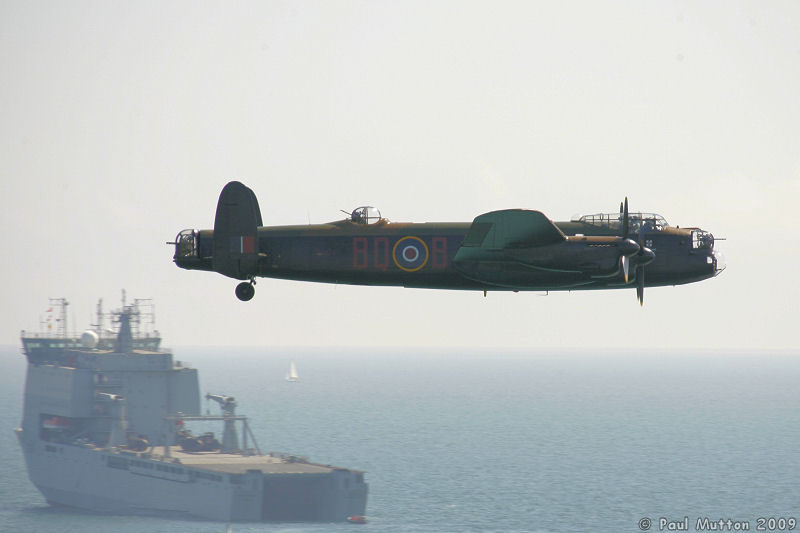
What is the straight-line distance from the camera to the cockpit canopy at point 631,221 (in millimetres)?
33562

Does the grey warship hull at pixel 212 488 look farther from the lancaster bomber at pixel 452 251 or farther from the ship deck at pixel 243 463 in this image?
the lancaster bomber at pixel 452 251

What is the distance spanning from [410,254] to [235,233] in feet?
23.2

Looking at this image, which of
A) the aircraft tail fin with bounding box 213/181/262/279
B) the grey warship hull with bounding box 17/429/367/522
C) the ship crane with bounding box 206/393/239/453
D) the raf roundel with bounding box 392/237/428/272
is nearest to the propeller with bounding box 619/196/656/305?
the raf roundel with bounding box 392/237/428/272

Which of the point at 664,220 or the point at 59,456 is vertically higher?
the point at 664,220

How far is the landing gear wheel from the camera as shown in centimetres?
3275

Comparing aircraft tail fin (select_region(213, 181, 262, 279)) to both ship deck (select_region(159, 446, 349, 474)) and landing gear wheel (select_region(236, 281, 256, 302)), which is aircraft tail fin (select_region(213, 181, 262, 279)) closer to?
landing gear wheel (select_region(236, 281, 256, 302))

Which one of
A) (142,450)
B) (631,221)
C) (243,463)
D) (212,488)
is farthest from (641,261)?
(142,450)

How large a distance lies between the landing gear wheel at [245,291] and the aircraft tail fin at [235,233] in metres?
0.39

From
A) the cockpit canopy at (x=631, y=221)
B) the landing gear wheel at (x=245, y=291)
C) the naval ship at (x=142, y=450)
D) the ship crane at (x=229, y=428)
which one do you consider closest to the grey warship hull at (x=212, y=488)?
the naval ship at (x=142, y=450)

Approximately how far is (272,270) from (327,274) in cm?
228

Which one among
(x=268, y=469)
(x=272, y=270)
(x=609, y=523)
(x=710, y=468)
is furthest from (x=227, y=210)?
(x=710, y=468)

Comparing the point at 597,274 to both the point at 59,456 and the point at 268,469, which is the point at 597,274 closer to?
the point at 268,469

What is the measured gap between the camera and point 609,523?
5399 inches

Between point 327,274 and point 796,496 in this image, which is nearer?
point 327,274
